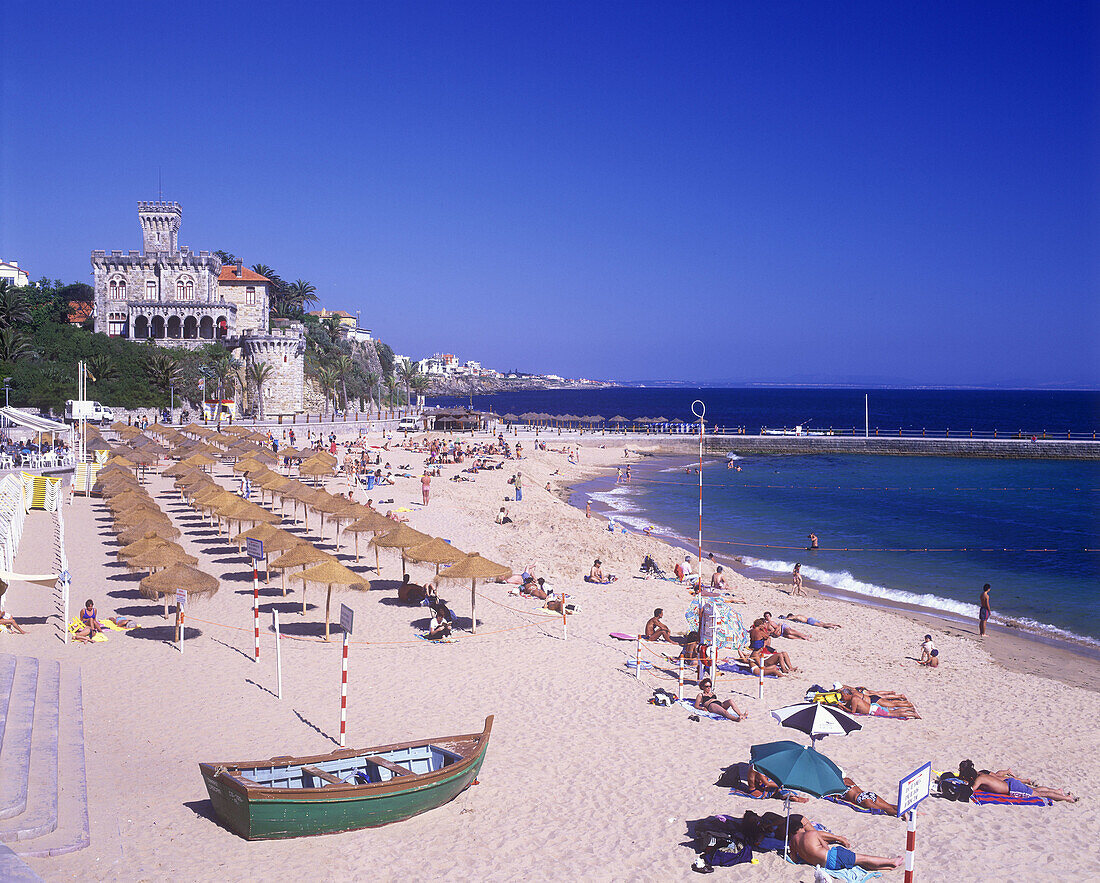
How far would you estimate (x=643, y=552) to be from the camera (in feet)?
78.2

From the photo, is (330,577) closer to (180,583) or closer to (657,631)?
(180,583)

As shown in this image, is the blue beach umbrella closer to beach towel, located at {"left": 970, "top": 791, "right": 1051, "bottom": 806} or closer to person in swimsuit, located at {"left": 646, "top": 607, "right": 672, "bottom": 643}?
beach towel, located at {"left": 970, "top": 791, "right": 1051, "bottom": 806}

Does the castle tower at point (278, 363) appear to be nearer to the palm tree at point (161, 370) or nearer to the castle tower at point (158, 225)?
the palm tree at point (161, 370)

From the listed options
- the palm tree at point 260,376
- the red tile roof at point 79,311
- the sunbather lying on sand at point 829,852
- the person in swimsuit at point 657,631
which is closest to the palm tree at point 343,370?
the palm tree at point 260,376

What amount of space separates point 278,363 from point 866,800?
59.0 metres

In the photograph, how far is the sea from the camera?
74.7ft

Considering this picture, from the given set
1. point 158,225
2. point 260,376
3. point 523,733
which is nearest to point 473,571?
point 523,733

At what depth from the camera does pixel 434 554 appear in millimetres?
16344

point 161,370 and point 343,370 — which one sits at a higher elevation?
point 343,370

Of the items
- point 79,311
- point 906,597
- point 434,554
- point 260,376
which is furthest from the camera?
point 79,311

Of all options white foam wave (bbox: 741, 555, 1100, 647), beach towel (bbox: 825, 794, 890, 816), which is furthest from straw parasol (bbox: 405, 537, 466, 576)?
white foam wave (bbox: 741, 555, 1100, 647)

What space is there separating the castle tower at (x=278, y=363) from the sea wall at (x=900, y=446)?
29452 millimetres

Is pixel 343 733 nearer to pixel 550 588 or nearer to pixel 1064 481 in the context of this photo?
pixel 550 588

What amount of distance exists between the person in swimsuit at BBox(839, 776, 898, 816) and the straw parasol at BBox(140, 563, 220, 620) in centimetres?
1026
